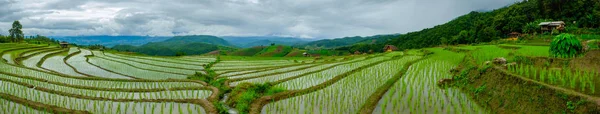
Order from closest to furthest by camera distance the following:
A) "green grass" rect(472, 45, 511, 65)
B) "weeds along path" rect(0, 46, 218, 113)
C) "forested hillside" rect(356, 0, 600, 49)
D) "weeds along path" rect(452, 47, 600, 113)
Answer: "weeds along path" rect(452, 47, 600, 113), "weeds along path" rect(0, 46, 218, 113), "green grass" rect(472, 45, 511, 65), "forested hillside" rect(356, 0, 600, 49)

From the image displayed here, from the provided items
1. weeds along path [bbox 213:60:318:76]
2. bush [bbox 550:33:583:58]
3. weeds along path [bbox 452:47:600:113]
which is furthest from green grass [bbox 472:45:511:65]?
weeds along path [bbox 213:60:318:76]

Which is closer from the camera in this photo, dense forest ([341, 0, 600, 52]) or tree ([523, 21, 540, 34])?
dense forest ([341, 0, 600, 52])

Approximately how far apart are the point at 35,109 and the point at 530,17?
185ft

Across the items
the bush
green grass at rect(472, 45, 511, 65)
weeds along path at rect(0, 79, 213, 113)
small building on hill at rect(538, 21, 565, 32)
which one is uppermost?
small building on hill at rect(538, 21, 565, 32)

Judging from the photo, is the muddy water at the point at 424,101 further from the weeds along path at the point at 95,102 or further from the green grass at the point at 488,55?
the green grass at the point at 488,55

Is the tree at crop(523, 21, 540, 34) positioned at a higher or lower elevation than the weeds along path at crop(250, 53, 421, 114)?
higher

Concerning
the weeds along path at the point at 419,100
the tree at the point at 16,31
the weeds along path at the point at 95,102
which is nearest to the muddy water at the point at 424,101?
the weeds along path at the point at 419,100

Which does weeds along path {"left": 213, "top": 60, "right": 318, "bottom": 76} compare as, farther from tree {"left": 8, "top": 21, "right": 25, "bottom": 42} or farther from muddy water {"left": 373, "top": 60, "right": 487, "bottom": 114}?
tree {"left": 8, "top": 21, "right": 25, "bottom": 42}

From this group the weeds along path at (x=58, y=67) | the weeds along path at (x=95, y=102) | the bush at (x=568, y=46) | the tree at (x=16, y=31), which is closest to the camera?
the weeds along path at (x=95, y=102)

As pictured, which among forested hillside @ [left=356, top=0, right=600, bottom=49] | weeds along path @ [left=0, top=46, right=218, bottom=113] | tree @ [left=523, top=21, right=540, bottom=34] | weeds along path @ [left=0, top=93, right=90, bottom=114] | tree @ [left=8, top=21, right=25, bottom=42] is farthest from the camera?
tree @ [left=8, top=21, right=25, bottom=42]

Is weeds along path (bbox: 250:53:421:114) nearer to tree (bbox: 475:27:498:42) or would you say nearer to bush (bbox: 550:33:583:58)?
bush (bbox: 550:33:583:58)

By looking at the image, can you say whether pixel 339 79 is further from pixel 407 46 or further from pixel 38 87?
pixel 407 46

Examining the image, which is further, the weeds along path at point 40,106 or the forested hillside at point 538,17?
the forested hillside at point 538,17

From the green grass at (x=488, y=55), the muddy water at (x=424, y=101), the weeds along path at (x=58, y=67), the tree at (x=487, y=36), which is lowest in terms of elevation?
the muddy water at (x=424, y=101)
